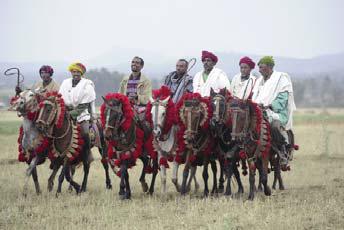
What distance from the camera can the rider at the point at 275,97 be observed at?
1333 centimetres

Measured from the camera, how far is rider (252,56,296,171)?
13.3 meters

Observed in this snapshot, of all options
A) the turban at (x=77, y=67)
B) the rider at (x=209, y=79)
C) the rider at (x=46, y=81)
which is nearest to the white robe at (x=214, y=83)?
the rider at (x=209, y=79)

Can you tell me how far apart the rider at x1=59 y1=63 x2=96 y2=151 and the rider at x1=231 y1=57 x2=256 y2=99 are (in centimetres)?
318

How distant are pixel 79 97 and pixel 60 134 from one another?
44.9 inches

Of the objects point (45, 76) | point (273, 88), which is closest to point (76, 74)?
point (45, 76)

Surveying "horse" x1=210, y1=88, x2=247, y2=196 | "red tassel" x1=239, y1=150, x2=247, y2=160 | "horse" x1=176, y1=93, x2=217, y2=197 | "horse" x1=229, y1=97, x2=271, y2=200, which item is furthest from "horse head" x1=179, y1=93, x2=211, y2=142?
"red tassel" x1=239, y1=150, x2=247, y2=160

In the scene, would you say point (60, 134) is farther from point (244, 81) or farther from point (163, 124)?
point (244, 81)

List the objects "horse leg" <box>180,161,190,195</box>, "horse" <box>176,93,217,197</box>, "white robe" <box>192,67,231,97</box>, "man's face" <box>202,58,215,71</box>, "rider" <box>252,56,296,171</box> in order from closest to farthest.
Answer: "horse" <box>176,93,217,197</box>, "horse leg" <box>180,161,190,195</box>, "rider" <box>252,56,296,171</box>, "white robe" <box>192,67,231,97</box>, "man's face" <box>202,58,215,71</box>

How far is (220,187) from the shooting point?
46.8 feet

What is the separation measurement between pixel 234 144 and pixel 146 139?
1.99 meters

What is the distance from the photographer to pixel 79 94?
1421cm

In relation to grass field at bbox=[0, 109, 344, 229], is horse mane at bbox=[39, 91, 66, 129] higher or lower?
higher

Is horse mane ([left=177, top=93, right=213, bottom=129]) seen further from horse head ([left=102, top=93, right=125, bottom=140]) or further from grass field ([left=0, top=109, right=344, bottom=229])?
grass field ([left=0, top=109, right=344, bottom=229])

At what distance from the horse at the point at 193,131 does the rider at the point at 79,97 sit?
7.94 feet
